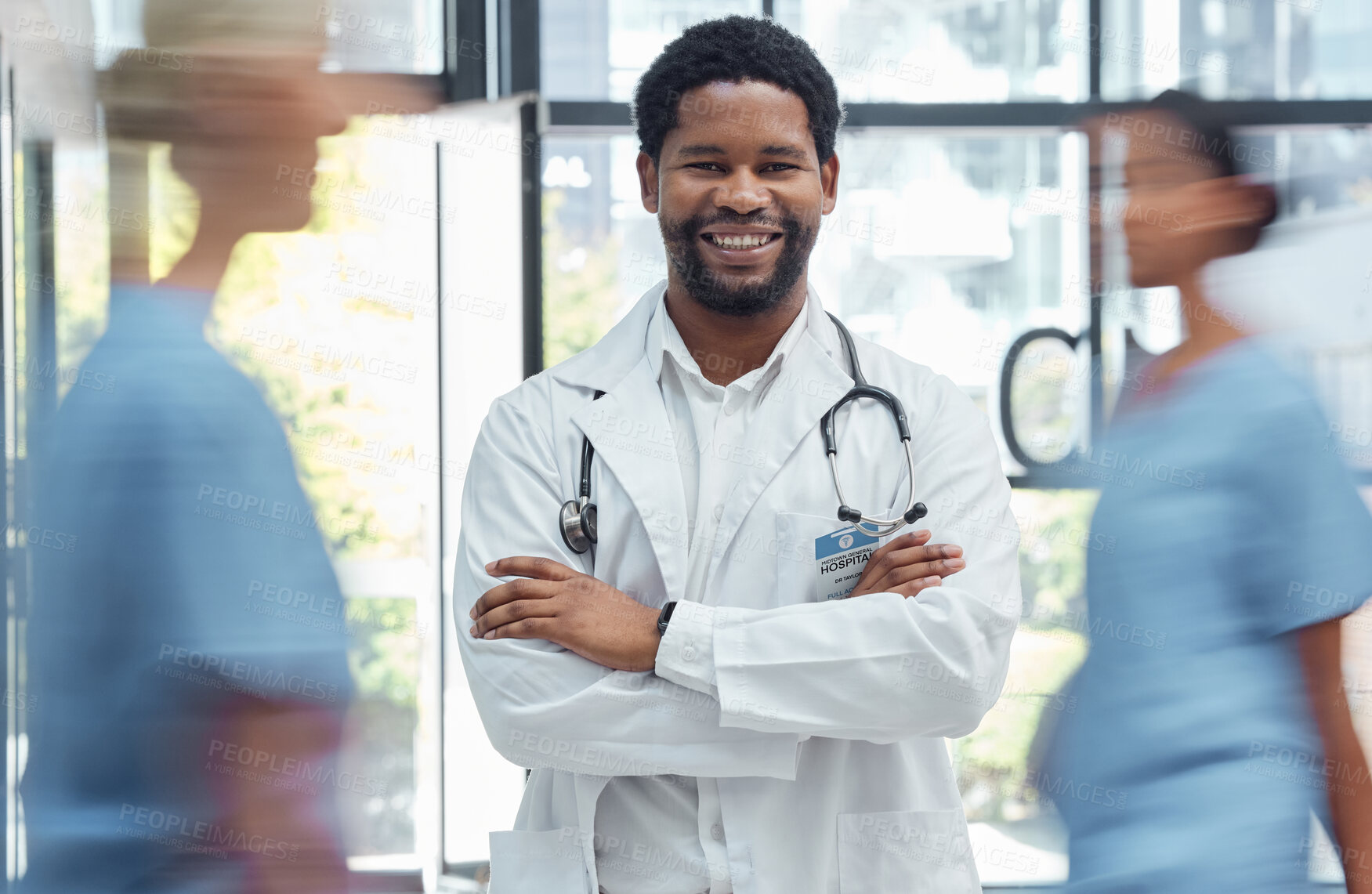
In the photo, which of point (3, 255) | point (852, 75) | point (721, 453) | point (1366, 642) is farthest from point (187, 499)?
point (1366, 642)

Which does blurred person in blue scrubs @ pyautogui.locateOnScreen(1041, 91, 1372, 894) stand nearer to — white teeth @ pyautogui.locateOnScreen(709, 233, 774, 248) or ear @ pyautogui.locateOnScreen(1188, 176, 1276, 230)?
ear @ pyautogui.locateOnScreen(1188, 176, 1276, 230)

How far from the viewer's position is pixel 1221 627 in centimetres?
167

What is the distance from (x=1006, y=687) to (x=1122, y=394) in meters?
0.74

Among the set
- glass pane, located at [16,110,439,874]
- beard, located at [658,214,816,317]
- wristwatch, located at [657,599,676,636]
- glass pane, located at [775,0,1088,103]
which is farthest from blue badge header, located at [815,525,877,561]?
glass pane, located at [775,0,1088,103]

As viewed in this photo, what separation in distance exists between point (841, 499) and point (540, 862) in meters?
0.58

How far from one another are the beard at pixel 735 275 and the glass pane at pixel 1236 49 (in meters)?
1.48

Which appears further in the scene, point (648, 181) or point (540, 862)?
point (648, 181)

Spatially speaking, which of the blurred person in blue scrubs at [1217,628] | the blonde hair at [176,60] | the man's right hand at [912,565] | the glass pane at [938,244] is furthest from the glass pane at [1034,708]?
the blonde hair at [176,60]

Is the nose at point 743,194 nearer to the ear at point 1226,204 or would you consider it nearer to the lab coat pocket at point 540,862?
the lab coat pocket at point 540,862

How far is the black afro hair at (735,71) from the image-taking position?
125cm

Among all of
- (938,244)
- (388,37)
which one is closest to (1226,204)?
(938,244)

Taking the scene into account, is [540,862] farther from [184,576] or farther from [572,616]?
[184,576]

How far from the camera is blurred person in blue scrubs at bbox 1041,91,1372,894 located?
1.64 metres

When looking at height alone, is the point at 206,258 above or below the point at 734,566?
above
